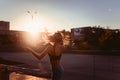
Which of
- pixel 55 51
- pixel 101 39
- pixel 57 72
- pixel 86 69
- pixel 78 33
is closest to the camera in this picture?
pixel 55 51

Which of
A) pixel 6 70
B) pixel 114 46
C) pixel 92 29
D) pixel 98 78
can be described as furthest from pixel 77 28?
pixel 6 70

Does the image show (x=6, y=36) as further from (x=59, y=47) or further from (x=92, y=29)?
(x=59, y=47)

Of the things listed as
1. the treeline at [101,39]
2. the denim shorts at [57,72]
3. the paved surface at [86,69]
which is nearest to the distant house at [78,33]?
the treeline at [101,39]

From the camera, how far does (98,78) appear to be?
642 inches

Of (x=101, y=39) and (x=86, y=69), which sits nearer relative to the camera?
(x=86, y=69)

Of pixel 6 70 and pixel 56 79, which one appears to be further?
pixel 6 70

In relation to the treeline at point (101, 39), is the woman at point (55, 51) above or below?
above

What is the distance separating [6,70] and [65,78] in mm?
8145

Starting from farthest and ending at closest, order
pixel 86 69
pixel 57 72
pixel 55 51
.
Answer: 1. pixel 86 69
2. pixel 57 72
3. pixel 55 51

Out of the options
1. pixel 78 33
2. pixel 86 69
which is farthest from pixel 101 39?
pixel 86 69

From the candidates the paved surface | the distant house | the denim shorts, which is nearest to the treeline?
the distant house

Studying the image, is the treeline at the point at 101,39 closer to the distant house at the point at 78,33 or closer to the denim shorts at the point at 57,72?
the distant house at the point at 78,33

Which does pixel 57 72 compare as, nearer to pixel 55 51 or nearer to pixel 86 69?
pixel 55 51

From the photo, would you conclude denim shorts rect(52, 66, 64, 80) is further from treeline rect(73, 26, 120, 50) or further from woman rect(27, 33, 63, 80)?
treeline rect(73, 26, 120, 50)
